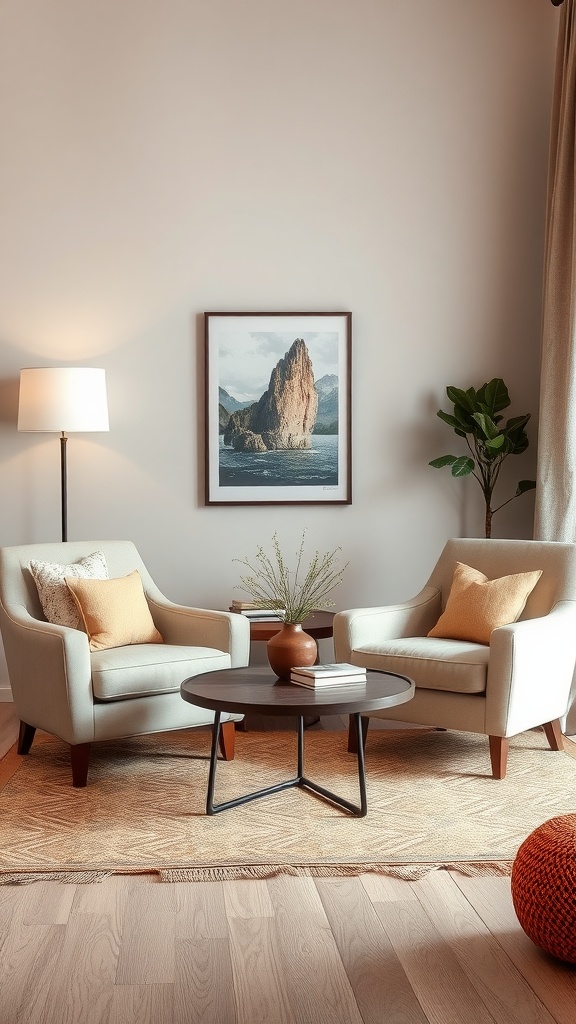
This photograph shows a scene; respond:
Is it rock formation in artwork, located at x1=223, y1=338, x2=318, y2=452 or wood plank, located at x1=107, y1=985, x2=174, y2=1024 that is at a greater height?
rock formation in artwork, located at x1=223, y1=338, x2=318, y2=452

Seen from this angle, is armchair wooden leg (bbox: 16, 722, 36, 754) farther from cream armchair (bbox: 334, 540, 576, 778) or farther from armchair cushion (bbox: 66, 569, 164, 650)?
cream armchair (bbox: 334, 540, 576, 778)

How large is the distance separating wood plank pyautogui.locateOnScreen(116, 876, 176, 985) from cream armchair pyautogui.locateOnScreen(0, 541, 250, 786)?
905 millimetres

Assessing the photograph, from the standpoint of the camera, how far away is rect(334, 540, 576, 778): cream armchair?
12.0 feet

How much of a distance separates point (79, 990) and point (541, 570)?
8.70 ft

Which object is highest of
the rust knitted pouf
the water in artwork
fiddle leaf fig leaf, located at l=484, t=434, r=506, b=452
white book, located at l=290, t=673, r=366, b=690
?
fiddle leaf fig leaf, located at l=484, t=434, r=506, b=452

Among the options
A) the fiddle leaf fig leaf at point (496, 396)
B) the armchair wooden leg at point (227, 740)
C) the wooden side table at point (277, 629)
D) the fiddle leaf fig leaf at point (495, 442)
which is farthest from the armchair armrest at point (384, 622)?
the fiddle leaf fig leaf at point (496, 396)

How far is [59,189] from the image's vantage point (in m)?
4.95

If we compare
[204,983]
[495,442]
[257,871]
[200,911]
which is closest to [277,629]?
[495,442]

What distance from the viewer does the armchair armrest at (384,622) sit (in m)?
4.04

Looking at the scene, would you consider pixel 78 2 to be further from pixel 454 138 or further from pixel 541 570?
pixel 541 570

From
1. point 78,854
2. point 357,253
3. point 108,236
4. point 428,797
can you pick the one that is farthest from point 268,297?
point 78,854

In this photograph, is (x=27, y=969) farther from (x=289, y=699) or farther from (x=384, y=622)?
(x=384, y=622)

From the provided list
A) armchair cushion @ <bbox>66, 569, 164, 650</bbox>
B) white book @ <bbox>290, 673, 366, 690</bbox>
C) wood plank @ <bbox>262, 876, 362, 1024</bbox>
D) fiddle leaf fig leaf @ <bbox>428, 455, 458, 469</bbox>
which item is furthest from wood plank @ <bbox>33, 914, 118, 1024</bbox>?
fiddle leaf fig leaf @ <bbox>428, 455, 458, 469</bbox>

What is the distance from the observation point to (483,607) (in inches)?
159
